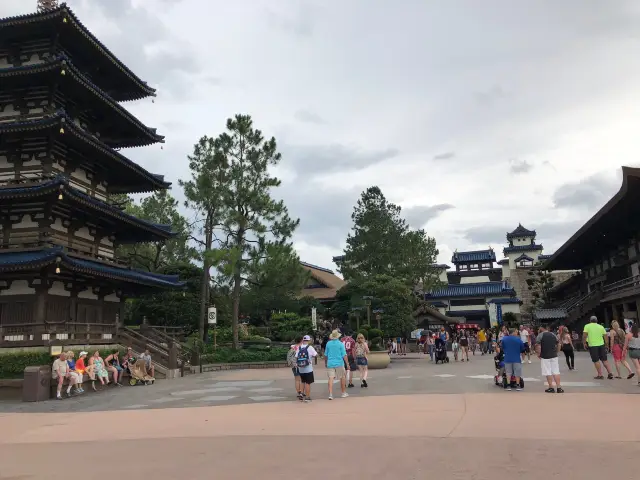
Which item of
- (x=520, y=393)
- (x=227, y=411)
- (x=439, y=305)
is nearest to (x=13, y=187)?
(x=227, y=411)

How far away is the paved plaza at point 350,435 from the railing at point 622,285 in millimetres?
15351

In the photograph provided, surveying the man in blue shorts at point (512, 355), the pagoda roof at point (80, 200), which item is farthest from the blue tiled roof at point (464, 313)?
the man in blue shorts at point (512, 355)

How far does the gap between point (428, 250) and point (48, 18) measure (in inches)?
1535

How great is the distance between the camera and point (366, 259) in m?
46.6

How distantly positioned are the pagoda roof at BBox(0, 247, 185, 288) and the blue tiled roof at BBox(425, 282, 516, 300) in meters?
45.0

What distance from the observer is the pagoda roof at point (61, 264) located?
18.5 m

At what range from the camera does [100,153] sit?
22906 mm

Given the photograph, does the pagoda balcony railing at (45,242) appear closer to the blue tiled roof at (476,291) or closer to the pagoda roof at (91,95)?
the pagoda roof at (91,95)

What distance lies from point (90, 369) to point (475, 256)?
5999cm

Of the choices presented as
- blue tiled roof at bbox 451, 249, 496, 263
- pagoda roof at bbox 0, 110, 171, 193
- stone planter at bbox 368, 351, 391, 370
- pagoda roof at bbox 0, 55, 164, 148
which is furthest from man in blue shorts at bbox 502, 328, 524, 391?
blue tiled roof at bbox 451, 249, 496, 263


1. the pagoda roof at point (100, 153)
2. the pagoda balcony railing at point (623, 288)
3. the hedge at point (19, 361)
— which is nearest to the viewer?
the hedge at point (19, 361)

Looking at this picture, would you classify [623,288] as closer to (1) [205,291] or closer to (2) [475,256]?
(1) [205,291]

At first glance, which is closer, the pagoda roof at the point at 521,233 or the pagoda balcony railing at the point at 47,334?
the pagoda balcony railing at the point at 47,334

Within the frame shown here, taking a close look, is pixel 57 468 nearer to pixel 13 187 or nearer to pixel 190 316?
pixel 13 187
